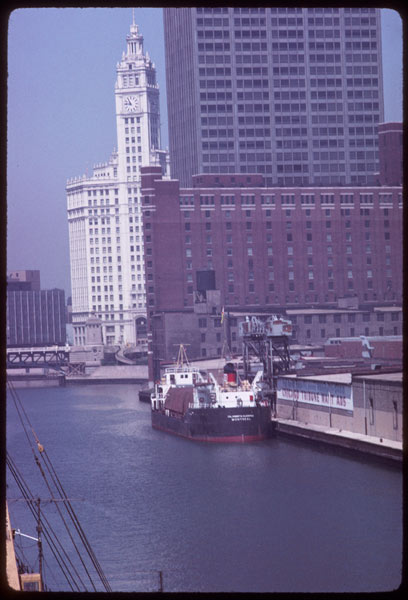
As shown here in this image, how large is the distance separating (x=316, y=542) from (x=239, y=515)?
546 centimetres

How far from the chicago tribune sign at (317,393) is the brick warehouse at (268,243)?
49.9 meters

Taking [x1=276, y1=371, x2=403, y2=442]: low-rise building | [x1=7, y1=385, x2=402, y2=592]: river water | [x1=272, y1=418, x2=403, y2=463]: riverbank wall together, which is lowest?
[x1=7, y1=385, x2=402, y2=592]: river water

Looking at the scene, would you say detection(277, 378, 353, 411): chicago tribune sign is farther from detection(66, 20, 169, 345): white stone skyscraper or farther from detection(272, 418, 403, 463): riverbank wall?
detection(66, 20, 169, 345): white stone skyscraper

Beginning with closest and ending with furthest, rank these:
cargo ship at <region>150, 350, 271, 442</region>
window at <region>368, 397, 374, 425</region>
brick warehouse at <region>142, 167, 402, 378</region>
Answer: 1. window at <region>368, 397, 374, 425</region>
2. cargo ship at <region>150, 350, 271, 442</region>
3. brick warehouse at <region>142, 167, 402, 378</region>

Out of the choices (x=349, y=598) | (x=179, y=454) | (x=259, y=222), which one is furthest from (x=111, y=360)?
(x=349, y=598)

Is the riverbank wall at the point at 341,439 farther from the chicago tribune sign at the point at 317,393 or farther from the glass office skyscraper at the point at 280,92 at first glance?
the glass office skyscraper at the point at 280,92

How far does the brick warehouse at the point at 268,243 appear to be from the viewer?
114 meters

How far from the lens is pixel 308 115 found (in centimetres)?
13475

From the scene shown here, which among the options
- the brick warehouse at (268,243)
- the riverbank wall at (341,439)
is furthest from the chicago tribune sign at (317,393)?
the brick warehouse at (268,243)

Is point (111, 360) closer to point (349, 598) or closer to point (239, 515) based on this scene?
point (239, 515)

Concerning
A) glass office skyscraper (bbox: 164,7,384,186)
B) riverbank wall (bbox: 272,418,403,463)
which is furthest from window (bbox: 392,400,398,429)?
glass office skyscraper (bbox: 164,7,384,186)

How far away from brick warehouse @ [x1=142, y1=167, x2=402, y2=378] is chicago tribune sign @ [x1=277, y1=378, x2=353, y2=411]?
49.9 meters

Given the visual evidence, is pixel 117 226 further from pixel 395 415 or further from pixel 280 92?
pixel 395 415

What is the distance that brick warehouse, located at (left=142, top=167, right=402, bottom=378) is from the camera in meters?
114
